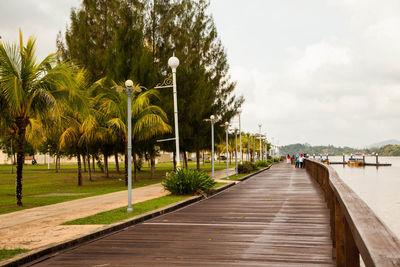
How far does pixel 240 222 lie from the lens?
1123 centimetres

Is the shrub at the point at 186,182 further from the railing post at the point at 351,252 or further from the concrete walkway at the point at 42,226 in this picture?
the railing post at the point at 351,252

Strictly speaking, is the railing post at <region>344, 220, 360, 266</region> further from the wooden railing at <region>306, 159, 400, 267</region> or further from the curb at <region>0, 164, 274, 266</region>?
the curb at <region>0, 164, 274, 266</region>

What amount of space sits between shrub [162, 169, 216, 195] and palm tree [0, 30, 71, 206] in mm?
5854

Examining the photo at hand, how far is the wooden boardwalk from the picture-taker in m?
7.03

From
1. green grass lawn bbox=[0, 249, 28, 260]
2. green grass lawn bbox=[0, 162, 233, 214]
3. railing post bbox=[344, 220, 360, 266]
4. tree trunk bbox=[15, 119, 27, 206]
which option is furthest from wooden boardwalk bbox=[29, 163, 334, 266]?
green grass lawn bbox=[0, 162, 233, 214]

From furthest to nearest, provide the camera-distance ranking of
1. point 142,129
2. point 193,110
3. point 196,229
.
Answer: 1. point 193,110
2. point 142,129
3. point 196,229

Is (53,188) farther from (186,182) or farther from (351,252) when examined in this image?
(351,252)

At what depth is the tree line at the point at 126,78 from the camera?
16156 millimetres

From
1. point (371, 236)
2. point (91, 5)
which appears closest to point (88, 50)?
point (91, 5)

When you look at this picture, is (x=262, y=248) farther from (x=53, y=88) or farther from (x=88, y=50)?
(x=88, y=50)

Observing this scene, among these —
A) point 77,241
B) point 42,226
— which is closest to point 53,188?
point 42,226

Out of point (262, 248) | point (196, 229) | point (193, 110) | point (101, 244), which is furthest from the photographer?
point (193, 110)

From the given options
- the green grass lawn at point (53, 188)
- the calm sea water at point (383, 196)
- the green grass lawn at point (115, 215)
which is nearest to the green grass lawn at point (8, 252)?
the green grass lawn at point (115, 215)

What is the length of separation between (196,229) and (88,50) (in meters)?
25.7
